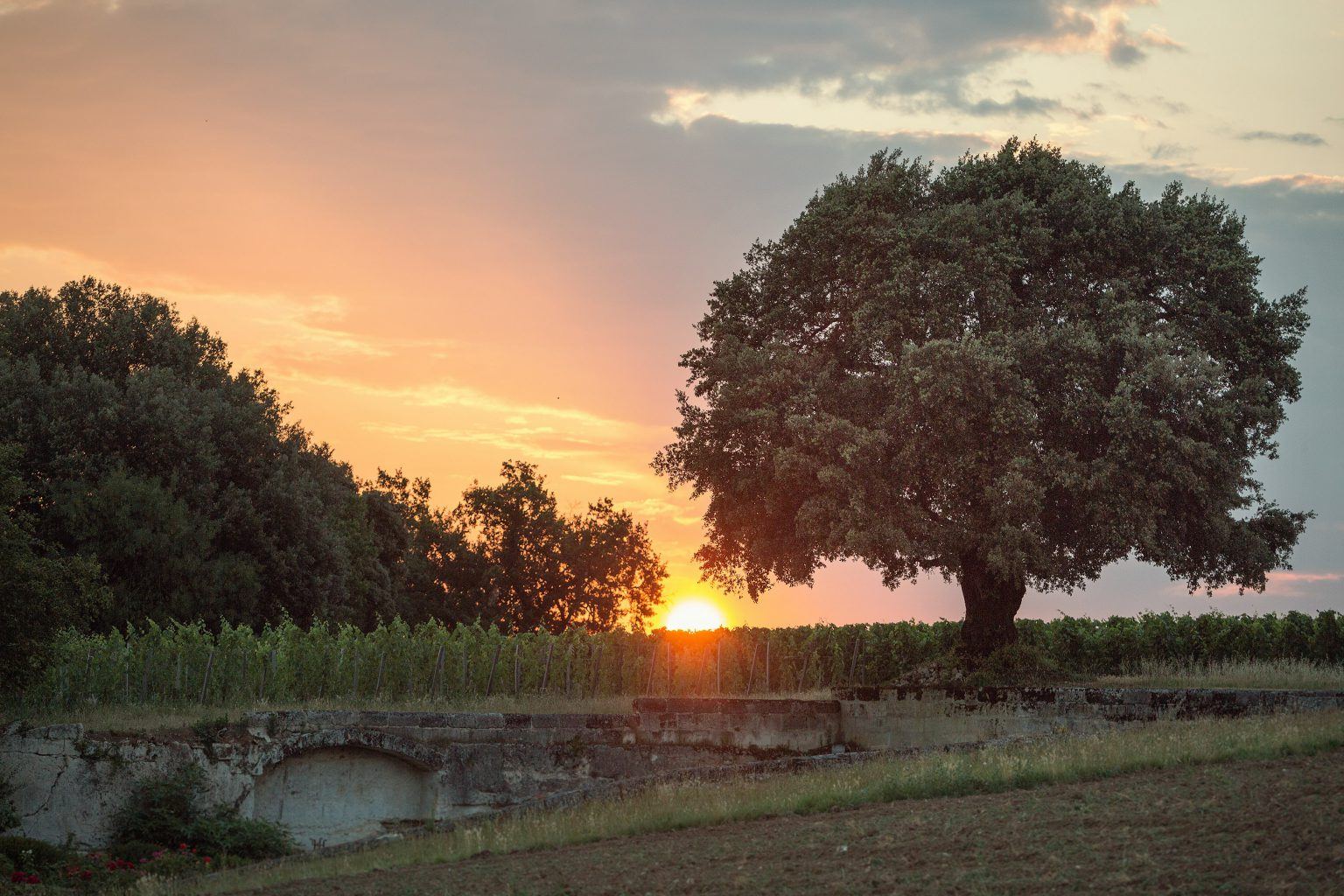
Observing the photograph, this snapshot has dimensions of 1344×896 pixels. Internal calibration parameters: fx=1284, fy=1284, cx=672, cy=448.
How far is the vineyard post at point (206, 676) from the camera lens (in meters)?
30.0

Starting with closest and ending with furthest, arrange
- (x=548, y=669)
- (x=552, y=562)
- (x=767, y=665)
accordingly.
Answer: (x=548, y=669)
(x=767, y=665)
(x=552, y=562)

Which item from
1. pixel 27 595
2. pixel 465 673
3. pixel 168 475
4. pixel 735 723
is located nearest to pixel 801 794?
pixel 735 723

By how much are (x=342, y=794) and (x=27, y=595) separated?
21.2ft

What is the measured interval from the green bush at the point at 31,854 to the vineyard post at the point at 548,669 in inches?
560

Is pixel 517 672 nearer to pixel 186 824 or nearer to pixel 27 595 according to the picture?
pixel 186 824

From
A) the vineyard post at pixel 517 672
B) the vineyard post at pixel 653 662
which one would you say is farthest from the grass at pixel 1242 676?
the vineyard post at pixel 517 672

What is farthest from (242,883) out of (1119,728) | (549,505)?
(549,505)

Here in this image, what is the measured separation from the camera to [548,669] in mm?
33250

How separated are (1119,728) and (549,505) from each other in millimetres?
44632

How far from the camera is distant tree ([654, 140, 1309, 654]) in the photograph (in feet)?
90.7

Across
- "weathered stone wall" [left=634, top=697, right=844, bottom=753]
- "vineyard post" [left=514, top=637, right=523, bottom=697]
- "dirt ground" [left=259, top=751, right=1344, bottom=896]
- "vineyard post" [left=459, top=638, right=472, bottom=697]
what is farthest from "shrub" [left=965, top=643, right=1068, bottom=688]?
"dirt ground" [left=259, top=751, right=1344, bottom=896]

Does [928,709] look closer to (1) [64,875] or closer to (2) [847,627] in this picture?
(2) [847,627]

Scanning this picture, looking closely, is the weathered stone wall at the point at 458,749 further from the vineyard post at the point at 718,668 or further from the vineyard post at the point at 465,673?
the vineyard post at the point at 718,668

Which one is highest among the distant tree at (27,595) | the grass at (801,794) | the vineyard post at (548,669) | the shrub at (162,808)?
the distant tree at (27,595)
